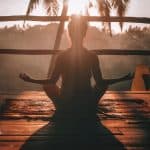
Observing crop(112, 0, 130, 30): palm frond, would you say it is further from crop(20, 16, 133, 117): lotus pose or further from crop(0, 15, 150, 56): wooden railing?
crop(20, 16, 133, 117): lotus pose

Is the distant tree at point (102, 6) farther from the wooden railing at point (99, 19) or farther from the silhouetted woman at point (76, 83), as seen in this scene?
the silhouetted woman at point (76, 83)

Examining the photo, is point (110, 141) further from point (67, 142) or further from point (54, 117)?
point (54, 117)

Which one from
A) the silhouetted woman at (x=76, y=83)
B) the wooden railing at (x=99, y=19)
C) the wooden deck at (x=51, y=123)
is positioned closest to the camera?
the wooden deck at (x=51, y=123)

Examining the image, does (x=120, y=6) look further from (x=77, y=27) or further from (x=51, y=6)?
(x=77, y=27)

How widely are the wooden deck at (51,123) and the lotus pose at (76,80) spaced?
7.5 inches

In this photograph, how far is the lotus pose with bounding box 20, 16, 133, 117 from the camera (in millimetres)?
4008

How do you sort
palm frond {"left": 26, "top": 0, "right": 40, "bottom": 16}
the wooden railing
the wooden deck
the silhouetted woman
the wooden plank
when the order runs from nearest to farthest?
1. the wooden deck
2. the silhouetted woman
3. the wooden railing
4. the wooden plank
5. palm frond {"left": 26, "top": 0, "right": 40, "bottom": 16}

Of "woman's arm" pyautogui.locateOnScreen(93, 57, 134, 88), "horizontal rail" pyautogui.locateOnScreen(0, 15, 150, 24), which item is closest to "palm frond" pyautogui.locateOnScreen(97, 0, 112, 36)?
"horizontal rail" pyautogui.locateOnScreen(0, 15, 150, 24)

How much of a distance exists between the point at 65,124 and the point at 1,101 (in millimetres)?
1545

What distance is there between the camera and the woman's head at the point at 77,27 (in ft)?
13.1

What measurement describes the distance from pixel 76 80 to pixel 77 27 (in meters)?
0.56

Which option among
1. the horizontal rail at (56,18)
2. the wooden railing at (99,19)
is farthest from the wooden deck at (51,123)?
the horizontal rail at (56,18)

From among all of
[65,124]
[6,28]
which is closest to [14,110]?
[65,124]

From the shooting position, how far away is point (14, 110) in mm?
4312
